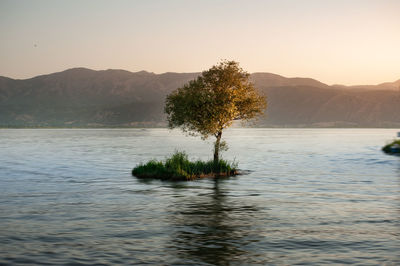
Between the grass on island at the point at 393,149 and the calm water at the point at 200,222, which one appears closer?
the calm water at the point at 200,222

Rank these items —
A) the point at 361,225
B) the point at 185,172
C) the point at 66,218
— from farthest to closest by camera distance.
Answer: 1. the point at 185,172
2. the point at 66,218
3. the point at 361,225

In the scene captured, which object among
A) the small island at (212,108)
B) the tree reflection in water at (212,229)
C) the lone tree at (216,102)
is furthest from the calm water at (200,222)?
the lone tree at (216,102)

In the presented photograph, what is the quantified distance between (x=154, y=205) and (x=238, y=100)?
2176 centimetres

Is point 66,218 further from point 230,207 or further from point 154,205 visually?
point 230,207

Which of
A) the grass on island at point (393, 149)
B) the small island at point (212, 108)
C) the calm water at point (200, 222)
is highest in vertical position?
the small island at point (212, 108)

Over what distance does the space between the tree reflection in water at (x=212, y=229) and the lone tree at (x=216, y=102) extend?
1628 cm

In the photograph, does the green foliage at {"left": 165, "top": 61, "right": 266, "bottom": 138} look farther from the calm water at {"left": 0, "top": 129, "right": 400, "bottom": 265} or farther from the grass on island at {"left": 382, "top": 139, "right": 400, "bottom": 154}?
the grass on island at {"left": 382, "top": 139, "right": 400, "bottom": 154}

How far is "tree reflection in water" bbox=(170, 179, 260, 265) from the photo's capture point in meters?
16.7

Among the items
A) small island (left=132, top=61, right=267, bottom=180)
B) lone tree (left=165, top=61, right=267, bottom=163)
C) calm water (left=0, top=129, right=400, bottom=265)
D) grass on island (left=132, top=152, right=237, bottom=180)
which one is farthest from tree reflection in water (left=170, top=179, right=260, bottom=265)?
lone tree (left=165, top=61, right=267, bottom=163)

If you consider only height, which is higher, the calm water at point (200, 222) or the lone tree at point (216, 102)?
the lone tree at point (216, 102)

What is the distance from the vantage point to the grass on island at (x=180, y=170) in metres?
44.7

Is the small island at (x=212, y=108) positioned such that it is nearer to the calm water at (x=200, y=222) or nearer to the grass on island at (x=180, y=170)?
the grass on island at (x=180, y=170)

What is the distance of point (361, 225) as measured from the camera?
73.2 ft

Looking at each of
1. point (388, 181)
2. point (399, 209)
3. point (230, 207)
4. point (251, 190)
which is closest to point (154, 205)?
point (230, 207)
